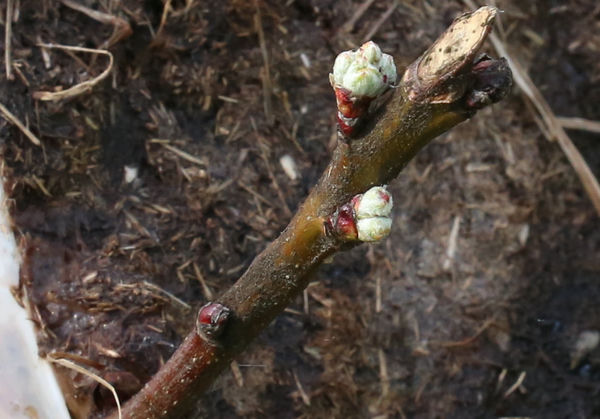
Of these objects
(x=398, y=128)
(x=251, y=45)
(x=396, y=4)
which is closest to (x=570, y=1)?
(x=396, y=4)

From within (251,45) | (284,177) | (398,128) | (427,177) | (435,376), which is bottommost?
(435,376)

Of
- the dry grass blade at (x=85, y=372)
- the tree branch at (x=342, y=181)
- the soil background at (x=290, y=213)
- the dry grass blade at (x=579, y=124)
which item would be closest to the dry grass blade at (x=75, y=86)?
the soil background at (x=290, y=213)

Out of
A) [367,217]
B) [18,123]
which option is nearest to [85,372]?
[18,123]

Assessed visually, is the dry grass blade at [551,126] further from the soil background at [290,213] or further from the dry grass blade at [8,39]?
the dry grass blade at [8,39]

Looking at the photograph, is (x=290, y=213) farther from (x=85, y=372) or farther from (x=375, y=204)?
(x=375, y=204)

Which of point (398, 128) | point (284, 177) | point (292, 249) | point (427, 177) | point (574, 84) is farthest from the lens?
Answer: point (574, 84)

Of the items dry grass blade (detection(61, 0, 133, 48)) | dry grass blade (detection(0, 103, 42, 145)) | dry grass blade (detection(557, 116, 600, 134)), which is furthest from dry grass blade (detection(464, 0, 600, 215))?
dry grass blade (detection(0, 103, 42, 145))

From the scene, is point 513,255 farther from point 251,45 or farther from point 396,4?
point 251,45
